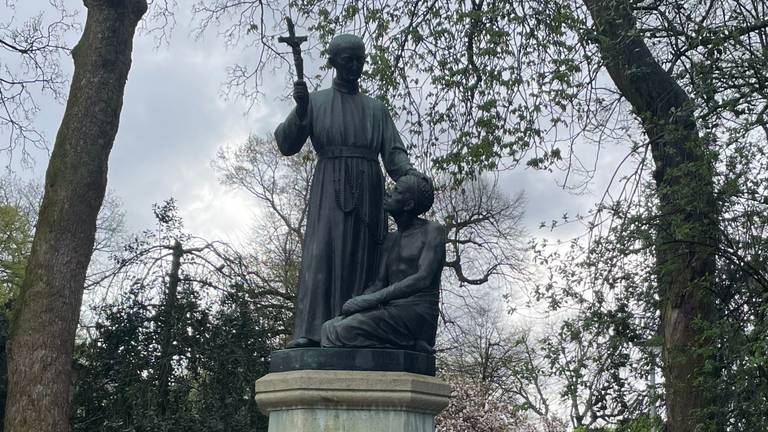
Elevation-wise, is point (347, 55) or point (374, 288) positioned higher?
point (347, 55)

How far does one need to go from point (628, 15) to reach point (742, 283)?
3133 millimetres

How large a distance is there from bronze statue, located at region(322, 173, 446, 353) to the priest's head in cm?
90

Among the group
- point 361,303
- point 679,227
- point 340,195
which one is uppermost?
point 679,227

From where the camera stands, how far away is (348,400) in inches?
222

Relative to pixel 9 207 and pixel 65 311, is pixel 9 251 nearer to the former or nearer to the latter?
pixel 9 207

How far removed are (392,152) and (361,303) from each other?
1.16 meters

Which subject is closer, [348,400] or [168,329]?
[348,400]

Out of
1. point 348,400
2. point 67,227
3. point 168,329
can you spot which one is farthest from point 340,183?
point 168,329

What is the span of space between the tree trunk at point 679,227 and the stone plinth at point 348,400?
16.2 feet

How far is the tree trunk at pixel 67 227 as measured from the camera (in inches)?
443

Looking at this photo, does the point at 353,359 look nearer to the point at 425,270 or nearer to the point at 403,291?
the point at 403,291

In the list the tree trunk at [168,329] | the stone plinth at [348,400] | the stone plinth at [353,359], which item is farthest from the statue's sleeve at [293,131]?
the tree trunk at [168,329]

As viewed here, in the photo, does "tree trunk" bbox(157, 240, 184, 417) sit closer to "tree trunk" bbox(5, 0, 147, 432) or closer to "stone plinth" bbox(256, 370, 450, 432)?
"tree trunk" bbox(5, 0, 147, 432)

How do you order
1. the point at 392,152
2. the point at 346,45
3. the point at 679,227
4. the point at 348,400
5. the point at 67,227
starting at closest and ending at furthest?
the point at 348,400
the point at 346,45
the point at 392,152
the point at 679,227
the point at 67,227
